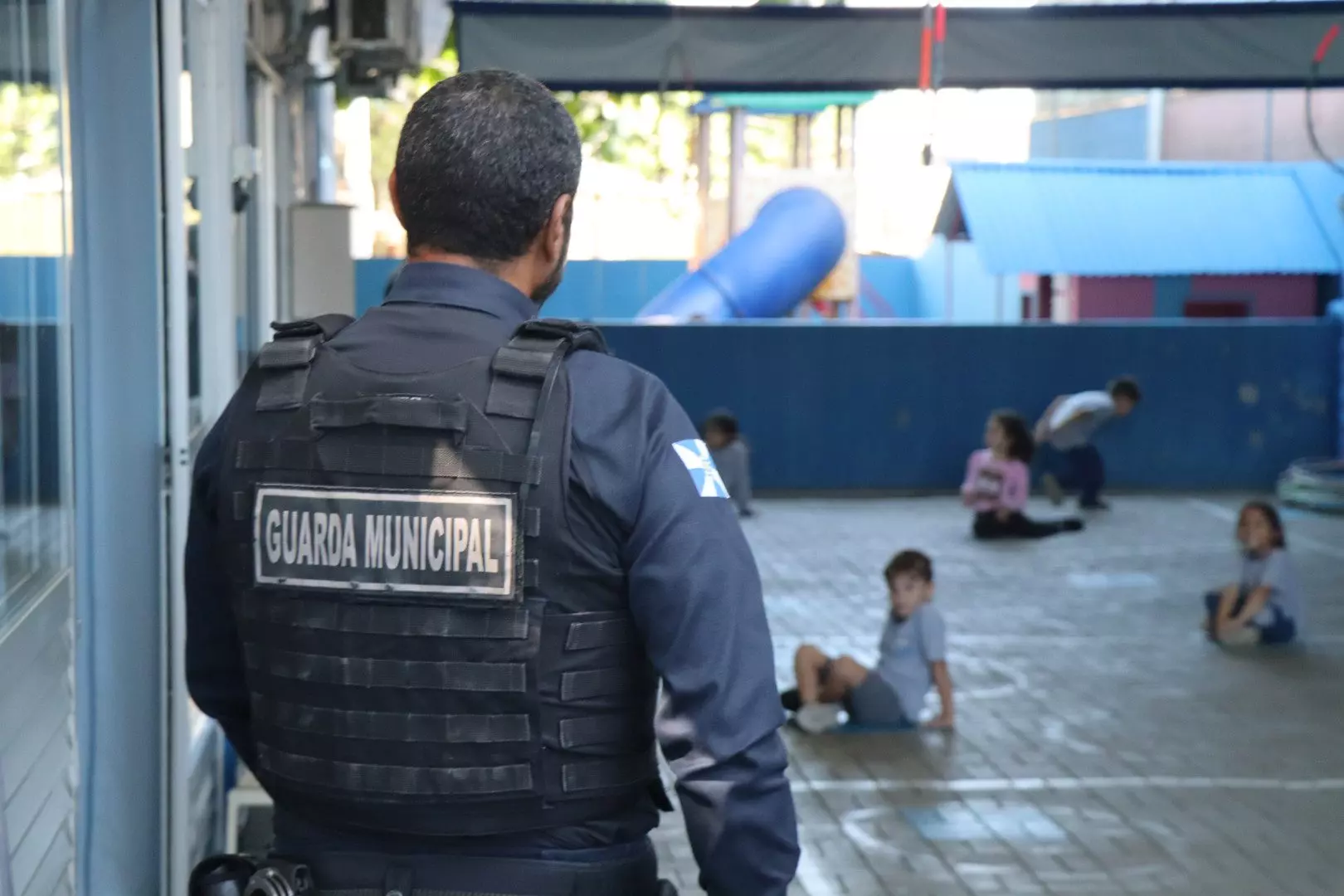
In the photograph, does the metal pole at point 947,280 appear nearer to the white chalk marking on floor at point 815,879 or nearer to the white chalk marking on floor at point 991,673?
the white chalk marking on floor at point 991,673

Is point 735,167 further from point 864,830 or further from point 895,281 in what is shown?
point 864,830

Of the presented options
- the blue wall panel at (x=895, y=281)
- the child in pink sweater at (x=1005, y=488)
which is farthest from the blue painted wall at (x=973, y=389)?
the blue wall panel at (x=895, y=281)

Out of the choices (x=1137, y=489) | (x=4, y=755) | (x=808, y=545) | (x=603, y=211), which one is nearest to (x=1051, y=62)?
(x=808, y=545)

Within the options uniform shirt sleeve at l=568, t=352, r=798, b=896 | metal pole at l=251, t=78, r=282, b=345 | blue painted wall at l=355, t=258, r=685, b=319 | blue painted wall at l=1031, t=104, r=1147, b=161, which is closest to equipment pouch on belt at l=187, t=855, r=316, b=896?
uniform shirt sleeve at l=568, t=352, r=798, b=896

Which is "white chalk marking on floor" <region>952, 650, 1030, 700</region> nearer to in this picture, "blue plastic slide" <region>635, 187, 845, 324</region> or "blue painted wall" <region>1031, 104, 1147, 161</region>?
"blue plastic slide" <region>635, 187, 845, 324</region>

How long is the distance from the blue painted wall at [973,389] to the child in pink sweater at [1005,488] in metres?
2.30

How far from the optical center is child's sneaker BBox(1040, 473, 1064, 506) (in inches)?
583

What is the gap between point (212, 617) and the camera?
7.57 ft

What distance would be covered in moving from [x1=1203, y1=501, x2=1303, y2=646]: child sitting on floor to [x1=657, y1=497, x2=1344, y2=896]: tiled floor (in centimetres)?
18

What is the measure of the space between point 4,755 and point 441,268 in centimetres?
141

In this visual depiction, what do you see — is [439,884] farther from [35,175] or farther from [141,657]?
[141,657]

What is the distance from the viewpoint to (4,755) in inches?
116

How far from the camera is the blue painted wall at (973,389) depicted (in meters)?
15.8

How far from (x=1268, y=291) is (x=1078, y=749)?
15.3 metres
